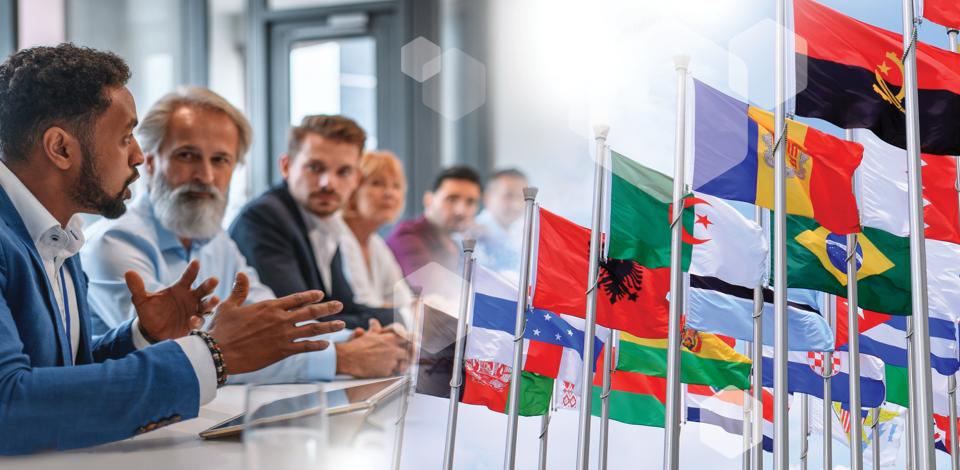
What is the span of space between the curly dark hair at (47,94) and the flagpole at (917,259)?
1.61 meters

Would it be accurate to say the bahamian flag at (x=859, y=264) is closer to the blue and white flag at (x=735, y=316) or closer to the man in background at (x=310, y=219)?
the blue and white flag at (x=735, y=316)

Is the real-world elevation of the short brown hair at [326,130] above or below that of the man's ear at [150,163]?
above

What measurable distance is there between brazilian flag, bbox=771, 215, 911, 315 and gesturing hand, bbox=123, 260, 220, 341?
1.60 m

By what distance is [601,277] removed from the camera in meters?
2.33

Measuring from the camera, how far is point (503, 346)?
2.45 meters

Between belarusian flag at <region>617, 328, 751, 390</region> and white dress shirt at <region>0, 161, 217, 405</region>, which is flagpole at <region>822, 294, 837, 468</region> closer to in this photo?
belarusian flag at <region>617, 328, 751, 390</region>

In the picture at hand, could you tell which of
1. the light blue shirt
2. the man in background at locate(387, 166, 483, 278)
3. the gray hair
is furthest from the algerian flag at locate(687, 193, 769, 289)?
the man in background at locate(387, 166, 483, 278)

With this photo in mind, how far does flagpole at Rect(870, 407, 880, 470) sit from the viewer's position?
2805mm

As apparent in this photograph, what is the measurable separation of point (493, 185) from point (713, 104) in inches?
103

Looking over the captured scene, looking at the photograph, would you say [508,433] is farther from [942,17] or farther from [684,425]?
[942,17]

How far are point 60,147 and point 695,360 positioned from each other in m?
1.89

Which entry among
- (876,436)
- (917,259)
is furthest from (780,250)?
(876,436)

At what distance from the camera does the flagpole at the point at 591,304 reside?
2.25 m

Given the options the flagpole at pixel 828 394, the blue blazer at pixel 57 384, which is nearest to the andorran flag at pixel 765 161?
the flagpole at pixel 828 394
